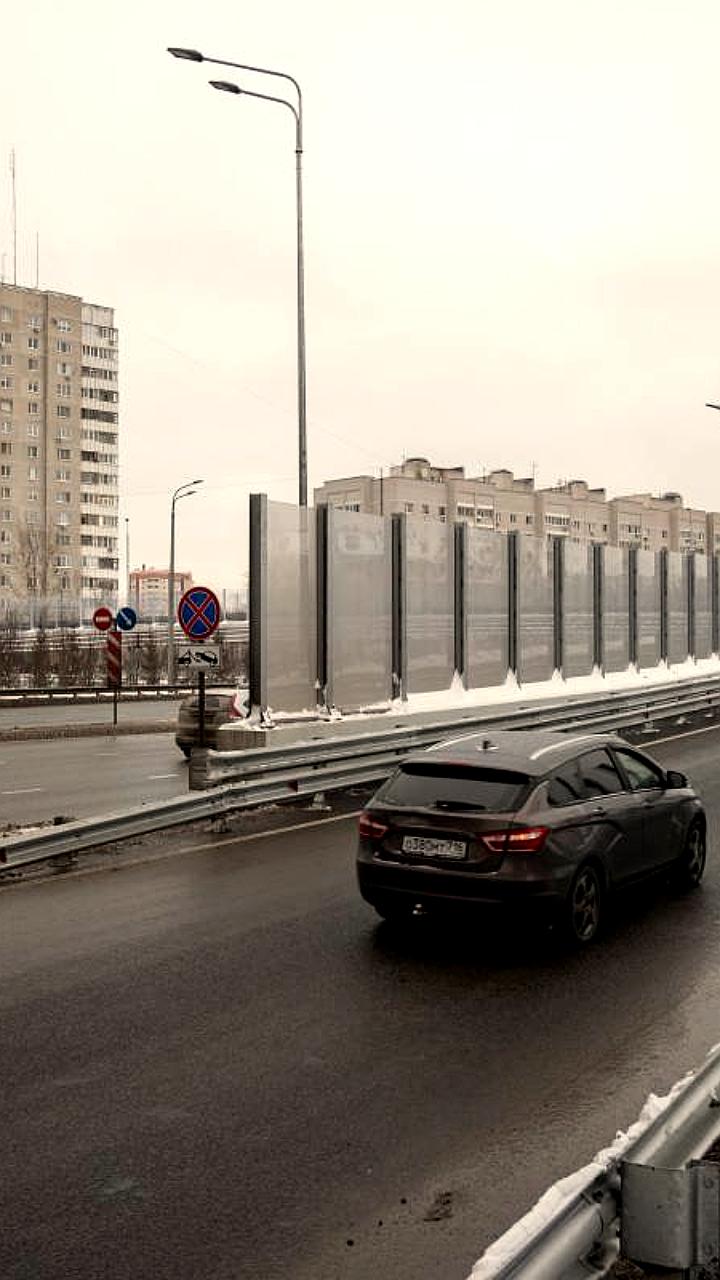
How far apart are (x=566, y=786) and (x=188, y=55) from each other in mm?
16449

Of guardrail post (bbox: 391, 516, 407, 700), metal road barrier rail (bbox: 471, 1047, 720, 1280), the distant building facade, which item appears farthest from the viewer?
the distant building facade

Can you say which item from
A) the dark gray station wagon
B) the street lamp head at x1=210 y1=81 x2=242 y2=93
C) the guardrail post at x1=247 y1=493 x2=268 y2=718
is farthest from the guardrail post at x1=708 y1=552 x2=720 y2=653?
the dark gray station wagon

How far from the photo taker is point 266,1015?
6.39m

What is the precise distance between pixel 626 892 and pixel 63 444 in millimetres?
111288

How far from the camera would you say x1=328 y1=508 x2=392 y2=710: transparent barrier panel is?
17.6 meters

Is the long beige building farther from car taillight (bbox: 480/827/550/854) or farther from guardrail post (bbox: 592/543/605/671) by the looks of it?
car taillight (bbox: 480/827/550/854)

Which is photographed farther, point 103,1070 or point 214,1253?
point 103,1070

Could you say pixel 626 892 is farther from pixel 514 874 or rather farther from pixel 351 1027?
pixel 351 1027

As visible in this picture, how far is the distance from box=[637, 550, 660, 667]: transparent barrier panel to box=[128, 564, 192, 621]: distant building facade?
11915 cm

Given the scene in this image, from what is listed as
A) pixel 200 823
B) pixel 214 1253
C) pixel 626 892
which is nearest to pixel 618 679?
pixel 200 823

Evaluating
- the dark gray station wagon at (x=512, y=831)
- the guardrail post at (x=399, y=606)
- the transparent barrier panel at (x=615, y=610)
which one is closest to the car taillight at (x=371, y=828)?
the dark gray station wagon at (x=512, y=831)

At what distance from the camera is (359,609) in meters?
18.3

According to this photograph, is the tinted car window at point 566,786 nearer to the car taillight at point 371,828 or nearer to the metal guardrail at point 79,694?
the car taillight at point 371,828

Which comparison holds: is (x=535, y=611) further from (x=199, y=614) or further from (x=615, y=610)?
(x=199, y=614)
